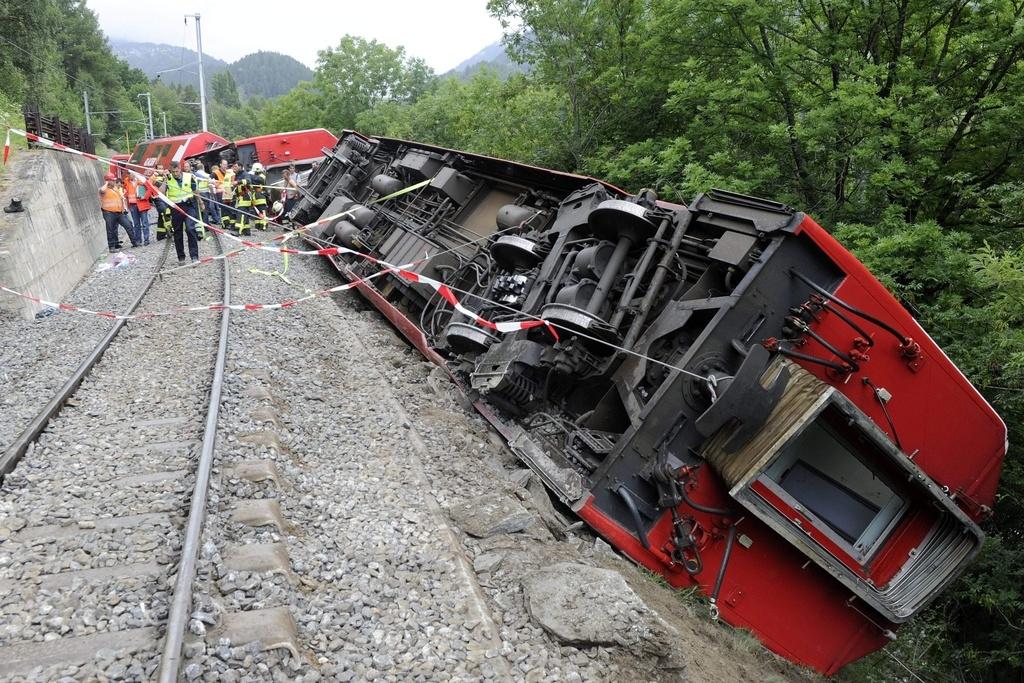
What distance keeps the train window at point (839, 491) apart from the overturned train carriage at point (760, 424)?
0.05ft

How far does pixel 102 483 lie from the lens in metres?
4.14

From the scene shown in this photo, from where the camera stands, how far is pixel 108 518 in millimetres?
3768

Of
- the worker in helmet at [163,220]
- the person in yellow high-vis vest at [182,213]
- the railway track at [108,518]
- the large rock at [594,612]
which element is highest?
the large rock at [594,612]

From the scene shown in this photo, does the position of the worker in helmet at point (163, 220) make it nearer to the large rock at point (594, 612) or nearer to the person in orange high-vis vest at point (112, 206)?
the person in orange high-vis vest at point (112, 206)

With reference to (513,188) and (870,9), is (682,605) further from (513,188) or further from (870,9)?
(870,9)

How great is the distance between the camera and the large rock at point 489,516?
420cm

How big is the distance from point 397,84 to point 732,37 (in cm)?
4007

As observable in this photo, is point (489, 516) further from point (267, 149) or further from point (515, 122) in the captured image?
point (267, 149)

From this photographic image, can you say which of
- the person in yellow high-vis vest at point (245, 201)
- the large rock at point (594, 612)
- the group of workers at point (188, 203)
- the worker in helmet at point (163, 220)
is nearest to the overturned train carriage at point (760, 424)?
the large rock at point (594, 612)

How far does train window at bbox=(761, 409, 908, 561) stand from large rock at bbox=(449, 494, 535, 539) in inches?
71.2

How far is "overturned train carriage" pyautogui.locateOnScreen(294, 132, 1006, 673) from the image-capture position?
4453mm

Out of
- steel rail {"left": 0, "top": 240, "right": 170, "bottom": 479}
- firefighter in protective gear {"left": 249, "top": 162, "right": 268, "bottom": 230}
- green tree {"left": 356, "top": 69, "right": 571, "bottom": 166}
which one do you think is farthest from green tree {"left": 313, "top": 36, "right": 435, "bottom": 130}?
steel rail {"left": 0, "top": 240, "right": 170, "bottom": 479}

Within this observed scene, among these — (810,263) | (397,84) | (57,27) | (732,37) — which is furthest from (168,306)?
(397,84)

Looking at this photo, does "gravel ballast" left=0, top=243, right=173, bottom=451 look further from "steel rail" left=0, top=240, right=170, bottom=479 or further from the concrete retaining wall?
the concrete retaining wall
